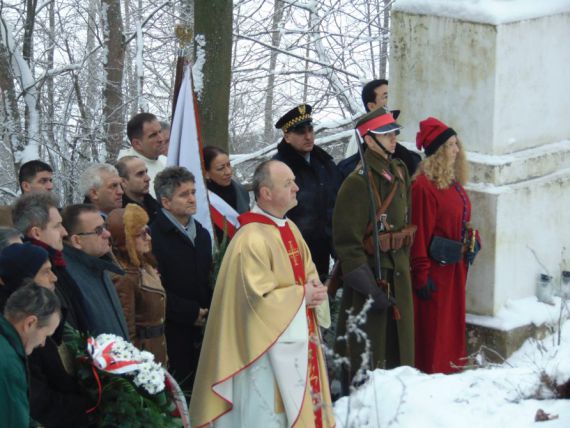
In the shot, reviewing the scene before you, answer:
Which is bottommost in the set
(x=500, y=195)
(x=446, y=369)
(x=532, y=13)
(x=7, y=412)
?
(x=446, y=369)

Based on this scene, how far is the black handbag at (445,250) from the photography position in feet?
25.2

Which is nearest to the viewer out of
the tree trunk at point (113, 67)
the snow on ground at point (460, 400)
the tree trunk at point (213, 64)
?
the snow on ground at point (460, 400)

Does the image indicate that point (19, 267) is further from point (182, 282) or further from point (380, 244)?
point (380, 244)

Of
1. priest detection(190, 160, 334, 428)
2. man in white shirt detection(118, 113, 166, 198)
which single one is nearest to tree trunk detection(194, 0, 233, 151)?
man in white shirt detection(118, 113, 166, 198)

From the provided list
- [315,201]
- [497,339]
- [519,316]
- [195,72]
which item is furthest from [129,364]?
[195,72]

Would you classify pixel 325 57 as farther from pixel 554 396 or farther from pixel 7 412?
pixel 7 412

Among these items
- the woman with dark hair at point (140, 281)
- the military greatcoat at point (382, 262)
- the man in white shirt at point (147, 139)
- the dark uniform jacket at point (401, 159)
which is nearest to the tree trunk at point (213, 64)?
the man in white shirt at point (147, 139)

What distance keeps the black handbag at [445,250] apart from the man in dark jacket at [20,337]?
11.0 feet

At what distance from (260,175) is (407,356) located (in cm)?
186

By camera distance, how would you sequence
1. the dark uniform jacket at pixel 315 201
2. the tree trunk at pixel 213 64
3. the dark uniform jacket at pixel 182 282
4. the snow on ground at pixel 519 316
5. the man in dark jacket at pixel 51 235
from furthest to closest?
the tree trunk at pixel 213 64 → the dark uniform jacket at pixel 315 201 → the snow on ground at pixel 519 316 → the dark uniform jacket at pixel 182 282 → the man in dark jacket at pixel 51 235

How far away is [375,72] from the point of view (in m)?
18.4

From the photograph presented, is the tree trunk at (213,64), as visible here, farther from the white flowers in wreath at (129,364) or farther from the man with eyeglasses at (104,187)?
the white flowers in wreath at (129,364)

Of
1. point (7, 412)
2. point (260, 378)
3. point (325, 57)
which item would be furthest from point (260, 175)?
point (325, 57)

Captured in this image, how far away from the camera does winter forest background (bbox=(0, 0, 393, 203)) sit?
10.5m
